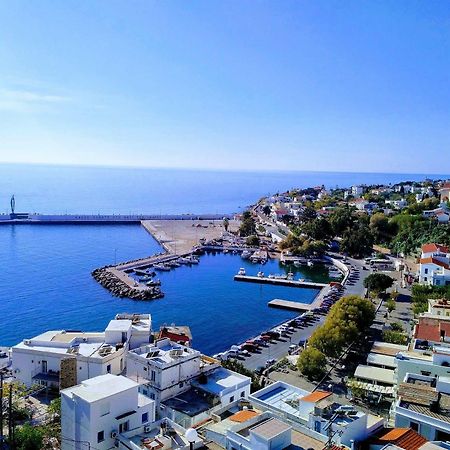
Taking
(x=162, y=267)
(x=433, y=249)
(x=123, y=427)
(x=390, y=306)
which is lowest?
(x=162, y=267)

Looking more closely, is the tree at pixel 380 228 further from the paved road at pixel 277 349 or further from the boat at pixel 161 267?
the paved road at pixel 277 349

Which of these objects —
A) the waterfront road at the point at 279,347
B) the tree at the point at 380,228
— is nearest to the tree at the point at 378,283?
the waterfront road at the point at 279,347

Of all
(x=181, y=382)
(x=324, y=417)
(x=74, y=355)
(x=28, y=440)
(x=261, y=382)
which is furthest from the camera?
(x=261, y=382)

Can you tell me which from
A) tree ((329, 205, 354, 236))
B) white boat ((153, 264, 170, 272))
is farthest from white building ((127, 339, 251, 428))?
tree ((329, 205, 354, 236))

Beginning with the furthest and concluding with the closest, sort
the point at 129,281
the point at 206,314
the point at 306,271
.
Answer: the point at 306,271 < the point at 129,281 < the point at 206,314

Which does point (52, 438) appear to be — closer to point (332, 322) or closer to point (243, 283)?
point (332, 322)

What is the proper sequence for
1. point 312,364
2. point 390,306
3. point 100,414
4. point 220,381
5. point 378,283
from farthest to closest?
point 378,283, point 390,306, point 312,364, point 220,381, point 100,414

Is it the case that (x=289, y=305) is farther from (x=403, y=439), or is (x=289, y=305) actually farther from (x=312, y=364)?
(x=403, y=439)

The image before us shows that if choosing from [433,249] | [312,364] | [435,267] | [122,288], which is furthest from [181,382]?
[433,249]

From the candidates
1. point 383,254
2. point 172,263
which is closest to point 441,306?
point 383,254
